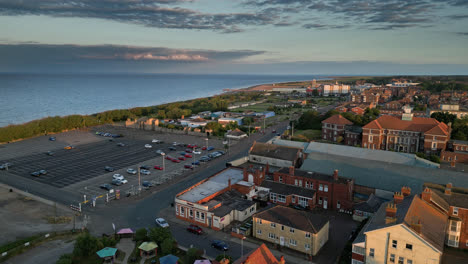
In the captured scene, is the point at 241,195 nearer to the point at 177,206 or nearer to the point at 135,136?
the point at 177,206

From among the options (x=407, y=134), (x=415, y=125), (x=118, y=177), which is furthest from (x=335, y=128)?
(x=118, y=177)

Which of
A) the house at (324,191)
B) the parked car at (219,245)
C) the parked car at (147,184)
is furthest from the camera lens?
the parked car at (147,184)

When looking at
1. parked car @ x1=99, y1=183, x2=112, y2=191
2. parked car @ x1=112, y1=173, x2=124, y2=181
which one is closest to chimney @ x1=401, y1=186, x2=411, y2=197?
parked car @ x1=99, y1=183, x2=112, y2=191

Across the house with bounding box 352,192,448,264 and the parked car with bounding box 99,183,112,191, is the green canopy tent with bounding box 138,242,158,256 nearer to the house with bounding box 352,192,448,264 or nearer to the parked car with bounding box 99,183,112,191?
the house with bounding box 352,192,448,264

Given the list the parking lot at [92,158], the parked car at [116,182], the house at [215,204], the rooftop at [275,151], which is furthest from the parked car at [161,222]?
the rooftop at [275,151]

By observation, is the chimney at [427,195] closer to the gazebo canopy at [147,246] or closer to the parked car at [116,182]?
the gazebo canopy at [147,246]

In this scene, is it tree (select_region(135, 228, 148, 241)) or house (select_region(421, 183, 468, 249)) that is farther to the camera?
tree (select_region(135, 228, 148, 241))

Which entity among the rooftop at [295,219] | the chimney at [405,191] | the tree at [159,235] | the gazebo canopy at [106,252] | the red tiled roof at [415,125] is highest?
the red tiled roof at [415,125]

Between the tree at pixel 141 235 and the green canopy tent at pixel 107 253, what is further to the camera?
the tree at pixel 141 235
